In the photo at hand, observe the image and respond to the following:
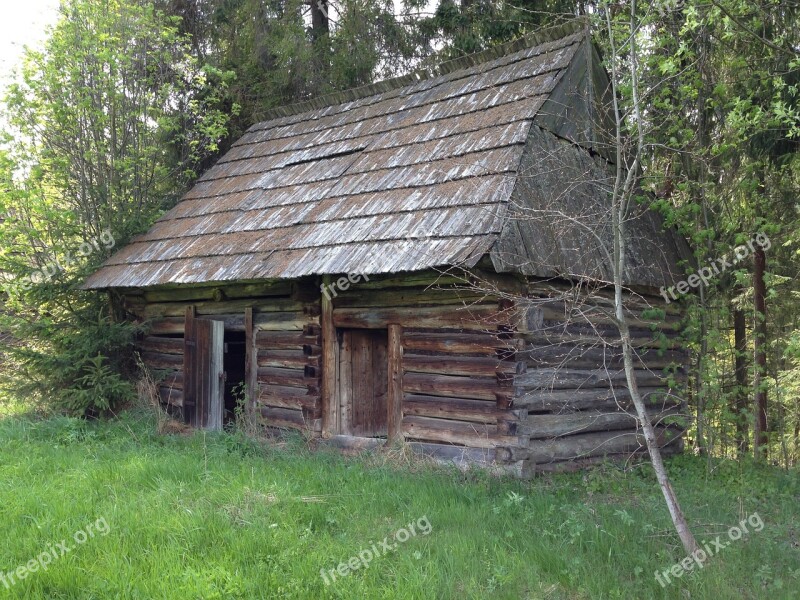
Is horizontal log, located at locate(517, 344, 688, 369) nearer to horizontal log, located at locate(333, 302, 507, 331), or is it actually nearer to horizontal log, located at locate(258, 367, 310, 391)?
horizontal log, located at locate(333, 302, 507, 331)

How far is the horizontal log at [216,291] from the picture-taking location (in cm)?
878

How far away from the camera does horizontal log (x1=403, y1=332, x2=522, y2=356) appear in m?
6.71

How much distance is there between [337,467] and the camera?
6695 mm

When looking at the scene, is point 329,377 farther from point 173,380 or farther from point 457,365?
point 173,380

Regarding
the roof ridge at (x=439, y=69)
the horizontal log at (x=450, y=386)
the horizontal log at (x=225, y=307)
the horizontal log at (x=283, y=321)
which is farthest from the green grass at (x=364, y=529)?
the roof ridge at (x=439, y=69)

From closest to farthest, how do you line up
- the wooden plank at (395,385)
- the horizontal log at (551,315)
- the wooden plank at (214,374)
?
the horizontal log at (551,315)
the wooden plank at (395,385)
the wooden plank at (214,374)

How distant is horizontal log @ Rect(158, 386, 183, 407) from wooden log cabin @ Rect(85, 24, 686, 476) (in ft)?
0.13

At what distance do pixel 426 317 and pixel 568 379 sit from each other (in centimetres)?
159

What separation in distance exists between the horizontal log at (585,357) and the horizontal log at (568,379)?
0.08 meters

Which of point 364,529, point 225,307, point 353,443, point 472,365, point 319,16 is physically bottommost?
point 364,529

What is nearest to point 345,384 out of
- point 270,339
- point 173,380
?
point 270,339

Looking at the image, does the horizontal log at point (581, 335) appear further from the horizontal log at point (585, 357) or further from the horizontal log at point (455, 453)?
the horizontal log at point (455, 453)

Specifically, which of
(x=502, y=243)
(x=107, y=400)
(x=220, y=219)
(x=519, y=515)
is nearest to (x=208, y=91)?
(x=220, y=219)

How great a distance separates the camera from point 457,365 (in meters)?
7.06
